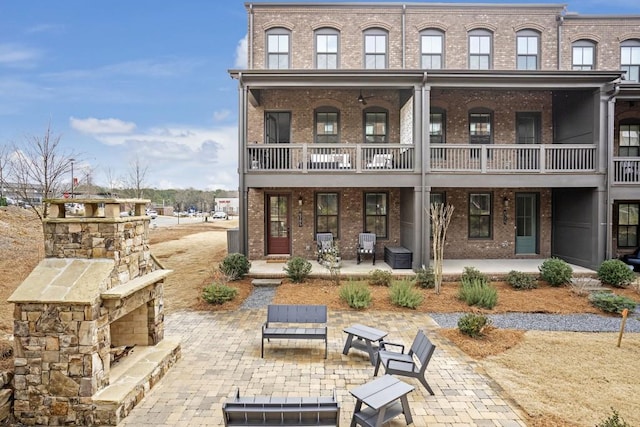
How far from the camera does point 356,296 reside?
29.7 ft

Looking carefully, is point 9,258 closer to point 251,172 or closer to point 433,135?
point 251,172

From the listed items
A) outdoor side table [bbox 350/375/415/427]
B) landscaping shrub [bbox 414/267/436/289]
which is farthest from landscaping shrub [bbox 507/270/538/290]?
outdoor side table [bbox 350/375/415/427]

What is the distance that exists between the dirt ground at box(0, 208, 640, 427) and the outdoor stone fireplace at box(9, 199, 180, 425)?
149cm

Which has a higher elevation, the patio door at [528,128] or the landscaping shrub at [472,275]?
the patio door at [528,128]

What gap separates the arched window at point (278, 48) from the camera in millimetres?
14648

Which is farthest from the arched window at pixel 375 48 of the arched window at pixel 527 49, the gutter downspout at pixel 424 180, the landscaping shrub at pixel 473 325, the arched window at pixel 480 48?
the landscaping shrub at pixel 473 325

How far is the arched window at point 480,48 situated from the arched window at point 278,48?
313 inches

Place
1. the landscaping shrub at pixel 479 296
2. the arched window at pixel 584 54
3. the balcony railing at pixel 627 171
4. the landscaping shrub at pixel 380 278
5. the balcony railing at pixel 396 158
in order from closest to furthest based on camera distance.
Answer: the landscaping shrub at pixel 479 296
the landscaping shrub at pixel 380 278
the balcony railing at pixel 396 158
the balcony railing at pixel 627 171
the arched window at pixel 584 54

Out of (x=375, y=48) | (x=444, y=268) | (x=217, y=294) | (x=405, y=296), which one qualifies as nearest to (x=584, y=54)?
(x=375, y=48)

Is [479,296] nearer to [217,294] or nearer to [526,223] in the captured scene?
[217,294]

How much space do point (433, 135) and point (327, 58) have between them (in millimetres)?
5630

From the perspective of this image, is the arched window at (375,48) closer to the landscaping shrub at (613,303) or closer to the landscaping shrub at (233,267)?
the landscaping shrub at (233,267)

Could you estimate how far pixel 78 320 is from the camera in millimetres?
4293

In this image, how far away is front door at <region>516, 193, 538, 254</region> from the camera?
47.4 feet
